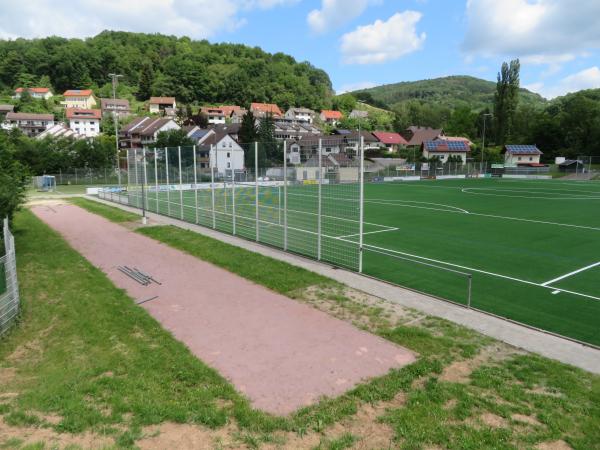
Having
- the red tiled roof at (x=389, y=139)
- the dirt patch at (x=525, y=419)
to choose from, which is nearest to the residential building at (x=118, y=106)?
the red tiled roof at (x=389, y=139)

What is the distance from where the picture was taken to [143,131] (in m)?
101

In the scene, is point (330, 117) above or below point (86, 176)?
above

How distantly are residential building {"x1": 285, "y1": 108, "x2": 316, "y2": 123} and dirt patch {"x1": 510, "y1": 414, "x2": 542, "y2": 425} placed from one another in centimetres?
15652

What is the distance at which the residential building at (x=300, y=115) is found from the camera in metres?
159

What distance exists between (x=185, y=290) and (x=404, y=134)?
130m

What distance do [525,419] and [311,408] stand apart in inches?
99.6

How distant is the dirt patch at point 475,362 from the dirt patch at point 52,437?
14.4ft

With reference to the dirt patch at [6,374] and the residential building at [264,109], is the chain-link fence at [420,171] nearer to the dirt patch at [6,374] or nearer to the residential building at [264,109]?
the dirt patch at [6,374]

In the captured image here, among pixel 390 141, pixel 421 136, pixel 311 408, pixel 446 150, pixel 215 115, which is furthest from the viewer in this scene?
pixel 215 115

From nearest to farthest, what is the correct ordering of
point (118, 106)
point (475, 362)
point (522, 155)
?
point (475, 362), point (522, 155), point (118, 106)

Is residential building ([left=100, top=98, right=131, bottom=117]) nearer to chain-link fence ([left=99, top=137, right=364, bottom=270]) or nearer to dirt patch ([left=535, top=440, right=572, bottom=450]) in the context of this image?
chain-link fence ([left=99, top=137, right=364, bottom=270])

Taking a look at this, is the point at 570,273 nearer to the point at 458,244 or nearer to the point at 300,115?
the point at 458,244

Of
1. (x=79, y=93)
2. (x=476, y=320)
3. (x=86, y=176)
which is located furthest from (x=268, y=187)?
(x=79, y=93)

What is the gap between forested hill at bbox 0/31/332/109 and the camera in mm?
159250
